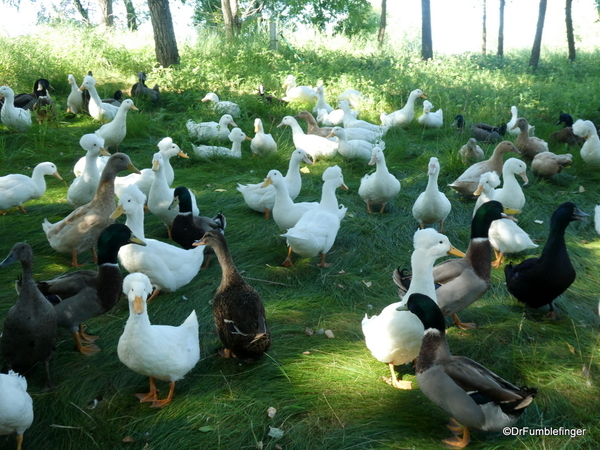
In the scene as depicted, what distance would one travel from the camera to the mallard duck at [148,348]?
10.1ft

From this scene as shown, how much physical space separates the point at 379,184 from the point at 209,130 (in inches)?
139

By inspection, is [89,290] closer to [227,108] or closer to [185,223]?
[185,223]

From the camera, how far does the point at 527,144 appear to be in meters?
7.95

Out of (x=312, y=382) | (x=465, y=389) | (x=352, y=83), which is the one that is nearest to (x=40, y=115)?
(x=352, y=83)

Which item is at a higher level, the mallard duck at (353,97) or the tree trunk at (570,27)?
the tree trunk at (570,27)

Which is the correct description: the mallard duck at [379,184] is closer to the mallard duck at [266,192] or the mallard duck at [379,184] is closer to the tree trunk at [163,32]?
the mallard duck at [266,192]

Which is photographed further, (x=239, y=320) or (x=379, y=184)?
(x=379, y=184)

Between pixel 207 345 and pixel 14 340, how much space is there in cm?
125

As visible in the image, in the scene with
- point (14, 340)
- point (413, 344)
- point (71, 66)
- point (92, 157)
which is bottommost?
point (413, 344)

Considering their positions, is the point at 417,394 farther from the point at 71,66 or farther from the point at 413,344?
the point at 71,66

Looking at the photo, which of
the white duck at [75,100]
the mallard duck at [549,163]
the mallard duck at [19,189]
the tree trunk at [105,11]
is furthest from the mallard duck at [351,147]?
the tree trunk at [105,11]

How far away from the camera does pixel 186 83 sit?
11250 mm

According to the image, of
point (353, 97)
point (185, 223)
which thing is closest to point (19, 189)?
point (185, 223)

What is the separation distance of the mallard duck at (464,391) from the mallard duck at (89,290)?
7.42ft
